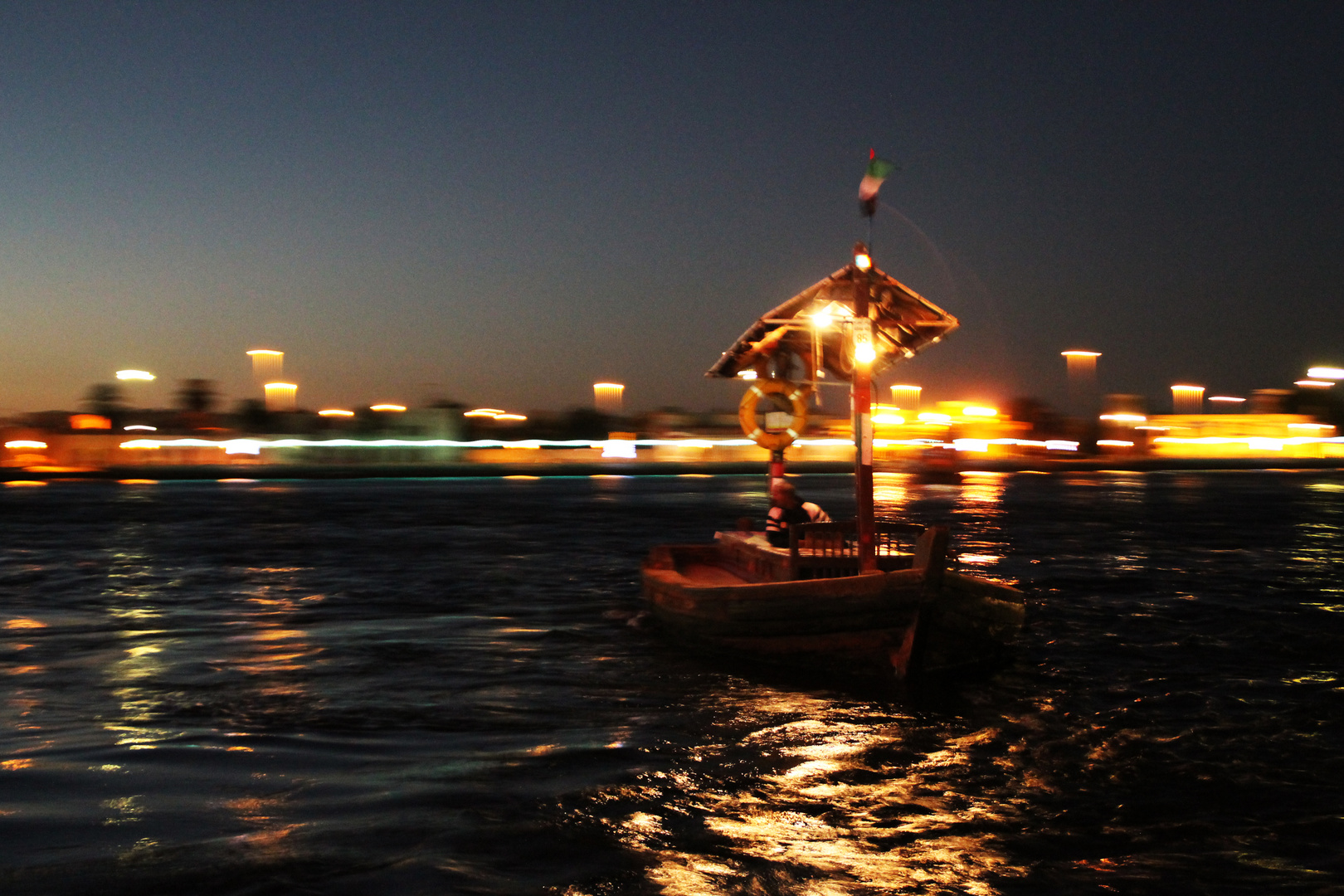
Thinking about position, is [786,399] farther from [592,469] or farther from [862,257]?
[592,469]

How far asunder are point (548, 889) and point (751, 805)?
1.48m

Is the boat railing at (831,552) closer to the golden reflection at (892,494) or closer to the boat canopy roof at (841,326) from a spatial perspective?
the boat canopy roof at (841,326)

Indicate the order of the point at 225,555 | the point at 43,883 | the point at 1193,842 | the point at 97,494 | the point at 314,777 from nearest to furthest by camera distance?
the point at 43,883 < the point at 1193,842 < the point at 314,777 < the point at 225,555 < the point at 97,494

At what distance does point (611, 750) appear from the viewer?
7.18 m

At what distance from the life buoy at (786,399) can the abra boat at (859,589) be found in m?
0.84

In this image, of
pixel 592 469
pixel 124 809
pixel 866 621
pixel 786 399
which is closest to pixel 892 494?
pixel 592 469

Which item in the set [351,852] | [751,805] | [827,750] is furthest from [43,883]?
[827,750]

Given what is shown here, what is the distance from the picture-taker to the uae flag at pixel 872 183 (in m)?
9.38

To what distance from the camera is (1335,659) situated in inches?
419

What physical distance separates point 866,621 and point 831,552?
1.28 m

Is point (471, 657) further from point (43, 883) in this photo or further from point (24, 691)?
point (43, 883)

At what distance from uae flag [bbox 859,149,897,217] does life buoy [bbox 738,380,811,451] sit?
3.15 m

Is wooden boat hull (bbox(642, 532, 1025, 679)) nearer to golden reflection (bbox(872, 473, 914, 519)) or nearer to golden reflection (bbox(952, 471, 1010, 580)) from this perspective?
golden reflection (bbox(952, 471, 1010, 580))

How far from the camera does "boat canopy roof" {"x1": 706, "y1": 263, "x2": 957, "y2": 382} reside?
33.3 feet
